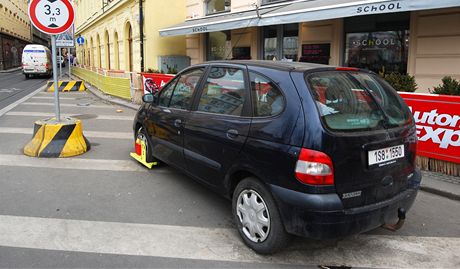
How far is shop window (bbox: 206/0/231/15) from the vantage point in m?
13.7

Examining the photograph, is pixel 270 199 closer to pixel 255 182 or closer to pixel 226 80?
pixel 255 182

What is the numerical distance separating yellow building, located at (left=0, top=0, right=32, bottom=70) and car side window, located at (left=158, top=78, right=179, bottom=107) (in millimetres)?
42160

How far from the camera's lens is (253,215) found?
338 cm

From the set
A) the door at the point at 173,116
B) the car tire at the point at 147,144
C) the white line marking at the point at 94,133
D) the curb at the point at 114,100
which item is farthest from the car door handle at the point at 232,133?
the curb at the point at 114,100

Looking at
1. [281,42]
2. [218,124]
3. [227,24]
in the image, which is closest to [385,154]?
[218,124]

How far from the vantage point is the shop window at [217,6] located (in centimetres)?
1370

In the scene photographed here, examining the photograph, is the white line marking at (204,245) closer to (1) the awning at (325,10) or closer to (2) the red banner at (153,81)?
(1) the awning at (325,10)

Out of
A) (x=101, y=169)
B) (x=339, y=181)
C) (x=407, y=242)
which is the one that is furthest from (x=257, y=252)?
(x=101, y=169)

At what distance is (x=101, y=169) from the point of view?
19.1 ft

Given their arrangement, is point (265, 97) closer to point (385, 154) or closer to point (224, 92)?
point (224, 92)

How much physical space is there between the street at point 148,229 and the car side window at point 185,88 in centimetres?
110

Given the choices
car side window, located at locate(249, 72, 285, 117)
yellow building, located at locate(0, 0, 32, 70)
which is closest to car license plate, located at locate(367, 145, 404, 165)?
car side window, located at locate(249, 72, 285, 117)

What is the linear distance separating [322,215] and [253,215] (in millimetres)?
677

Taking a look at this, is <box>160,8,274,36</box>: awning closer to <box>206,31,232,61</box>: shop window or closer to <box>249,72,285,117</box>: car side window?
<box>206,31,232,61</box>: shop window
